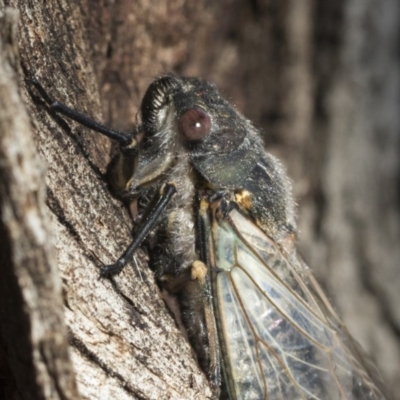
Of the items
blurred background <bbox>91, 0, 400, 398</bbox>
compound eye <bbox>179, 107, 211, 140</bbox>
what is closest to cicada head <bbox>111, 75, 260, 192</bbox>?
compound eye <bbox>179, 107, 211, 140</bbox>

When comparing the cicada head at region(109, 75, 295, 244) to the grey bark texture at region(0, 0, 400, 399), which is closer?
the grey bark texture at region(0, 0, 400, 399)

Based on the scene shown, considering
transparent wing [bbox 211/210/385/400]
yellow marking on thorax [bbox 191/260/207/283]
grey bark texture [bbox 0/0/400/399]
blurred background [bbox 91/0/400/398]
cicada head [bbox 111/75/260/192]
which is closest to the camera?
grey bark texture [bbox 0/0/400/399]

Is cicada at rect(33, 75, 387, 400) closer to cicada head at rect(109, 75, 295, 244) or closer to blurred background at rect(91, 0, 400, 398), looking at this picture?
cicada head at rect(109, 75, 295, 244)

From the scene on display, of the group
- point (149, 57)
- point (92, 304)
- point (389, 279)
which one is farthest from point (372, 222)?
point (92, 304)

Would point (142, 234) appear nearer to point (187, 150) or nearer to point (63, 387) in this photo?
point (187, 150)

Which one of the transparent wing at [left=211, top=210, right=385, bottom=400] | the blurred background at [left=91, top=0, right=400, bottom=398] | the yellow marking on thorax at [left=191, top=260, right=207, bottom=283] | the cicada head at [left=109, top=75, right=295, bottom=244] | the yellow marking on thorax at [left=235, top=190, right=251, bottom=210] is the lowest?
the transparent wing at [left=211, top=210, right=385, bottom=400]

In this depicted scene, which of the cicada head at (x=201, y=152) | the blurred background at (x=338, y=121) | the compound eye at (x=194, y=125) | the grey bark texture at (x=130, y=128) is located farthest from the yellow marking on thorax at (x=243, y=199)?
the blurred background at (x=338, y=121)
